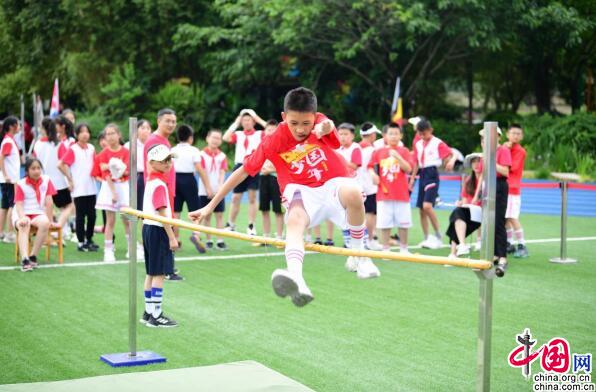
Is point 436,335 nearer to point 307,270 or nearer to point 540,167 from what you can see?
point 307,270

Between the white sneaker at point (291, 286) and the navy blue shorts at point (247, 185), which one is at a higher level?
the navy blue shorts at point (247, 185)

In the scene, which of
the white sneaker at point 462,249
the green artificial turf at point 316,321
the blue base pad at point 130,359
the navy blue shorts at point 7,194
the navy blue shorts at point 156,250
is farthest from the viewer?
the navy blue shorts at point 7,194

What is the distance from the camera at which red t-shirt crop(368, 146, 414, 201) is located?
11.3m

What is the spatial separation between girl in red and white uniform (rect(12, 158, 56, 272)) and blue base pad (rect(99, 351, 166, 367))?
407 centimetres

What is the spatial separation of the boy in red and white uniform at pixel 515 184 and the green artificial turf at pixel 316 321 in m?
0.57

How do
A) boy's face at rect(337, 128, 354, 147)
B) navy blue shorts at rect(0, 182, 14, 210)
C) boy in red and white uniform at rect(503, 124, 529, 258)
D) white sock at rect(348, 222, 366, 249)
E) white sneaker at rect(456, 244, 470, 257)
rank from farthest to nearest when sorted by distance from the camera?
navy blue shorts at rect(0, 182, 14, 210)
boy's face at rect(337, 128, 354, 147)
boy in red and white uniform at rect(503, 124, 529, 258)
white sneaker at rect(456, 244, 470, 257)
white sock at rect(348, 222, 366, 249)

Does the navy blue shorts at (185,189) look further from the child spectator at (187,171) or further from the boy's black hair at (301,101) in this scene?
the boy's black hair at (301,101)

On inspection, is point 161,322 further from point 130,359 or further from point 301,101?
point 301,101

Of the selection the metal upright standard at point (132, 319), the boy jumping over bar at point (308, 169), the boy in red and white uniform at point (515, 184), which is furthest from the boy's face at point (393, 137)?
the boy jumping over bar at point (308, 169)

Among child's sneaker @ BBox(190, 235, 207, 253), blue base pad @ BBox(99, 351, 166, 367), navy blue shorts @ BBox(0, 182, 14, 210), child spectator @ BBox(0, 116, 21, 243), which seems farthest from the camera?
navy blue shorts @ BBox(0, 182, 14, 210)

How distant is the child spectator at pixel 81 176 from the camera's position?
38.4 feet

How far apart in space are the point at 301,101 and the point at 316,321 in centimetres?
305

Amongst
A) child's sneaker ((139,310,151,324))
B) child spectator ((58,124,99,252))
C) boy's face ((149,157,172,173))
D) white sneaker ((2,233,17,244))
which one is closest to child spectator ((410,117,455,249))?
child spectator ((58,124,99,252))

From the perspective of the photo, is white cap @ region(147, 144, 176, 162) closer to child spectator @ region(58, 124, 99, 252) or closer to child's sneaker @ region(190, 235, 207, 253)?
child spectator @ region(58, 124, 99, 252)
